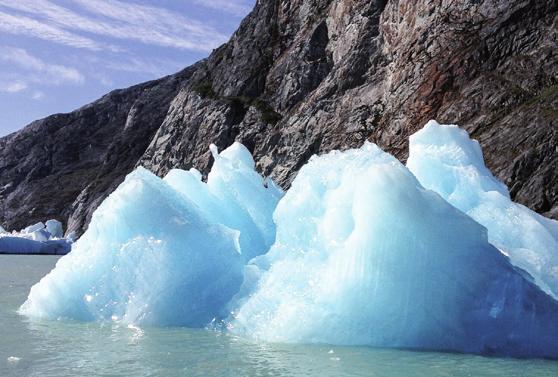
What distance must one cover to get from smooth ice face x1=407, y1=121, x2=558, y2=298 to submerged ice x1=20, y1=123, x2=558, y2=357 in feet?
0.10

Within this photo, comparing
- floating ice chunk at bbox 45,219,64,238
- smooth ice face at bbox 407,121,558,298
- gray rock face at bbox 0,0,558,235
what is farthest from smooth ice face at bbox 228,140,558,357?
floating ice chunk at bbox 45,219,64,238

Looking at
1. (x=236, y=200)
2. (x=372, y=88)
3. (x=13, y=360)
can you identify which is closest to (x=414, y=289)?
(x=13, y=360)

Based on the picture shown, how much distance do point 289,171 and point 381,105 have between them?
366 inches

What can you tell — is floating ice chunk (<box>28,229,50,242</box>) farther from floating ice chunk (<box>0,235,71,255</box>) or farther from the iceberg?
floating ice chunk (<box>0,235,71,255</box>)

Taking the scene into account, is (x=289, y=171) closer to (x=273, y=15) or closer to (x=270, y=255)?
(x=273, y=15)

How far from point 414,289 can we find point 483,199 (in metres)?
4.06

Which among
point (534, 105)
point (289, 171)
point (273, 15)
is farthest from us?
point (273, 15)

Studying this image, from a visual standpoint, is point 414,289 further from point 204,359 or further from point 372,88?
point 372,88

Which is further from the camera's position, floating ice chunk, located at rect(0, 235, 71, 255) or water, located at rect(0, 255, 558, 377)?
floating ice chunk, located at rect(0, 235, 71, 255)

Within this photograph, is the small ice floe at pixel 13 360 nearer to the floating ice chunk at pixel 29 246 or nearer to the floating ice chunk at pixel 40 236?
the floating ice chunk at pixel 29 246

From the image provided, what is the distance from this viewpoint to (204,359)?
25.3 ft

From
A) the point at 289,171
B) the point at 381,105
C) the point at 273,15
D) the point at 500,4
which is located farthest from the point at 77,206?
the point at 500,4

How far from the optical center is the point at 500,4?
38.9 m

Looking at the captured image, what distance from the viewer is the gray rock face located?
31953 mm
